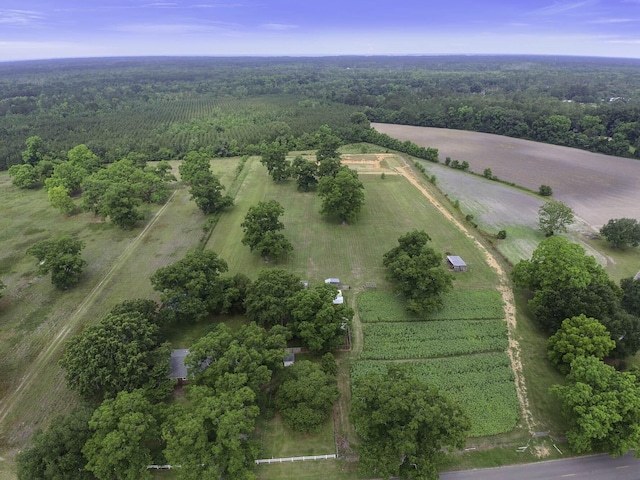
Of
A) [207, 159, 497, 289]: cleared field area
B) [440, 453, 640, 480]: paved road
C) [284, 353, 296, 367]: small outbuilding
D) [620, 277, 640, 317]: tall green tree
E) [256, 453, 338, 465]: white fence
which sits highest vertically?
[620, 277, 640, 317]: tall green tree

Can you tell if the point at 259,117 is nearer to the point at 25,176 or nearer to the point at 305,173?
the point at 305,173

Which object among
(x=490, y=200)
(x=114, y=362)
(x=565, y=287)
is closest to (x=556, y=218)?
(x=490, y=200)

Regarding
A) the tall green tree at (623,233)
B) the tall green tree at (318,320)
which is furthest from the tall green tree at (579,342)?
the tall green tree at (623,233)

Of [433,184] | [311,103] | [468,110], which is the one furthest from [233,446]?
[311,103]

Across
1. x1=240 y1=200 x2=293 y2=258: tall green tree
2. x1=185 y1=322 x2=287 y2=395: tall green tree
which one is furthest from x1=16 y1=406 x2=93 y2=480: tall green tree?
x1=240 y1=200 x2=293 y2=258: tall green tree

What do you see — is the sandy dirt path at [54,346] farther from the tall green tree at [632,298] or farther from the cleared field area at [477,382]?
the tall green tree at [632,298]

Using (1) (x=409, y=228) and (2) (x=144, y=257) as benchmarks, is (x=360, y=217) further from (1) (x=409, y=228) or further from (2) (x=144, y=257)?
(2) (x=144, y=257)

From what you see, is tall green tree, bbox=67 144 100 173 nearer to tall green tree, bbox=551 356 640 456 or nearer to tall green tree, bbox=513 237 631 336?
tall green tree, bbox=513 237 631 336
